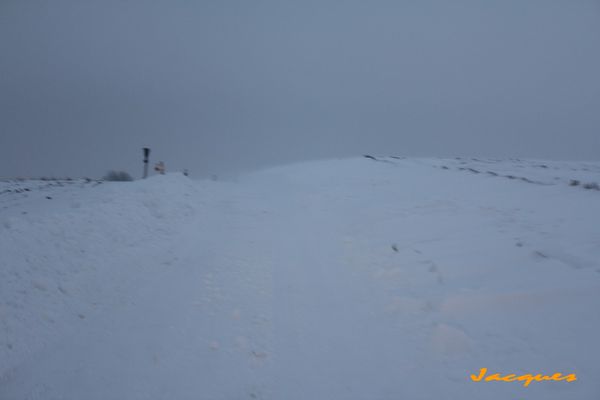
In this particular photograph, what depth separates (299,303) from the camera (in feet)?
15.3

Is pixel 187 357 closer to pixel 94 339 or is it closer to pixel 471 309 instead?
pixel 94 339

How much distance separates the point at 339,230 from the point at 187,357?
480 cm

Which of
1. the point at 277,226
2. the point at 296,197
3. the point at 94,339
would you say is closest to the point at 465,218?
the point at 277,226

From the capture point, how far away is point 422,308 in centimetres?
427

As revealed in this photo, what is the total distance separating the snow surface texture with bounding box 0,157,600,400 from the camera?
3295mm
